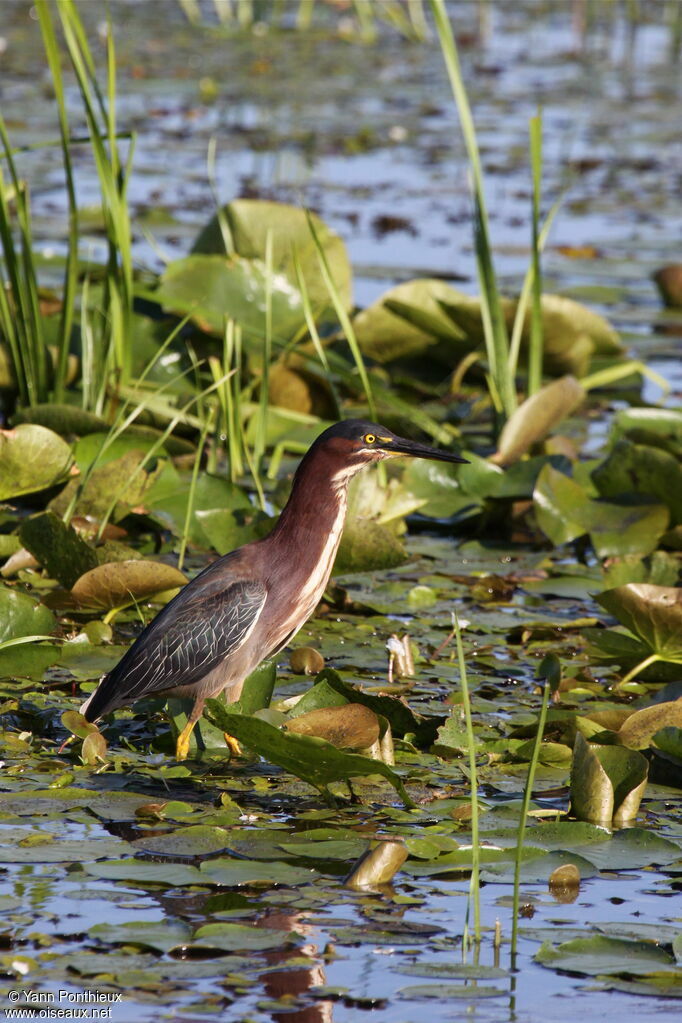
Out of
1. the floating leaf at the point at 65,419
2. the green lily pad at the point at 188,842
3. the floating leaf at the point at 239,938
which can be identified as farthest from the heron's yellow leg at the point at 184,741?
the floating leaf at the point at 65,419

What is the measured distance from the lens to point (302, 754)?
11.6ft

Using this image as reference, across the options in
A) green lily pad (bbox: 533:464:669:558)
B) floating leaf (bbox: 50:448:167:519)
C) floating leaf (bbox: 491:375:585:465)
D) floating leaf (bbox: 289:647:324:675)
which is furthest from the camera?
floating leaf (bbox: 491:375:585:465)

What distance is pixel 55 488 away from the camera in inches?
218

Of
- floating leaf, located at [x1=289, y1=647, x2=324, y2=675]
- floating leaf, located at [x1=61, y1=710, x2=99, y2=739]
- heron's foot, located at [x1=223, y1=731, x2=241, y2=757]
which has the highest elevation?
floating leaf, located at [x1=61, y1=710, x2=99, y2=739]

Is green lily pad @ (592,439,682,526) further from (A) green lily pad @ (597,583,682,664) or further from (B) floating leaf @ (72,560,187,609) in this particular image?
(B) floating leaf @ (72,560,187,609)

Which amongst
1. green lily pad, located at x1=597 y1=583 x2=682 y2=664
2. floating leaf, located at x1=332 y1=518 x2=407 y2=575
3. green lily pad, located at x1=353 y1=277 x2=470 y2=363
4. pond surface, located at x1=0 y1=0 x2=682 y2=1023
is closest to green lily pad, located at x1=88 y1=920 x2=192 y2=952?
pond surface, located at x1=0 y1=0 x2=682 y2=1023

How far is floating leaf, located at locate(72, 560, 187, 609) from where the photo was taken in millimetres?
4574

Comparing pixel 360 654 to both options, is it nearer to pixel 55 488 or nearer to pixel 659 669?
pixel 659 669

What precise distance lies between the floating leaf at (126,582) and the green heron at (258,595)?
0.92ft

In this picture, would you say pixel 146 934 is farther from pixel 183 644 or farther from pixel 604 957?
pixel 183 644

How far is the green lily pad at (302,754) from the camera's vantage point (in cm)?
345

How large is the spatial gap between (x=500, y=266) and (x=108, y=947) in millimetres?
7780

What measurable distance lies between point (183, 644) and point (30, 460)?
4.31ft

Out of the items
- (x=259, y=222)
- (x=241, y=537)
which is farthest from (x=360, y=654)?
(x=259, y=222)
